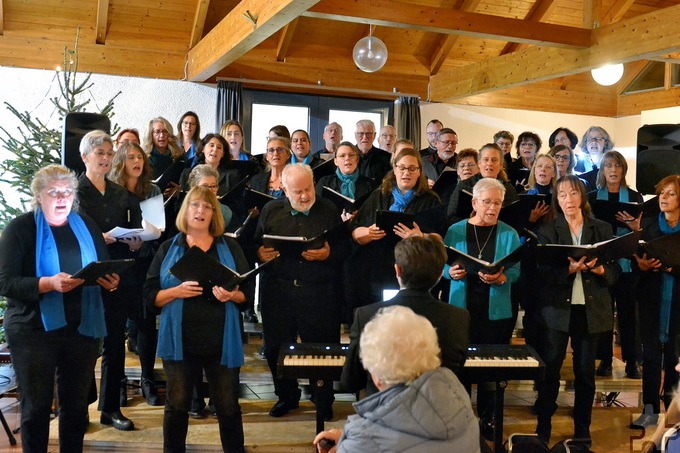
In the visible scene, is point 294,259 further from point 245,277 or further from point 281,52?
point 281,52

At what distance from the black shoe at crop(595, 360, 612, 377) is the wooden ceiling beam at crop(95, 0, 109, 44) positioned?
621cm

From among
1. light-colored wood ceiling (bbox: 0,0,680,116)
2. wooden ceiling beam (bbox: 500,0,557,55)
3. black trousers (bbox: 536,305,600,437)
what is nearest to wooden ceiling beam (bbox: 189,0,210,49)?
light-colored wood ceiling (bbox: 0,0,680,116)

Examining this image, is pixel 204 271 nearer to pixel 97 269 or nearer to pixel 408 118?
pixel 97 269

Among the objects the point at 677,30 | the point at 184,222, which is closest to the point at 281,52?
the point at 677,30

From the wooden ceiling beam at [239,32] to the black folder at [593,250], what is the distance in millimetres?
2358

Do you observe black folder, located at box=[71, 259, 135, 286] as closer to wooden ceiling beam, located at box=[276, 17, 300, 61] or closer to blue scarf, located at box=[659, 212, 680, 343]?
blue scarf, located at box=[659, 212, 680, 343]

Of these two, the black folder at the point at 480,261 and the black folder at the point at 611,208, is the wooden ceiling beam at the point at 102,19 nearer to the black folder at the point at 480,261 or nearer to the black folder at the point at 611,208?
the black folder at the point at 611,208

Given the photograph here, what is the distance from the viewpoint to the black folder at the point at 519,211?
412cm

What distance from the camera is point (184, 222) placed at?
129 inches

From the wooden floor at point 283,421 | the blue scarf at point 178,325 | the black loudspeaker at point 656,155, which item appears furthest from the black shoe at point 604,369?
the blue scarf at point 178,325

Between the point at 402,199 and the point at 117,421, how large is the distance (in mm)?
2003

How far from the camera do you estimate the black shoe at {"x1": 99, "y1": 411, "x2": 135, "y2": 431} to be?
3.88m

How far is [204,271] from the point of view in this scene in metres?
3.10

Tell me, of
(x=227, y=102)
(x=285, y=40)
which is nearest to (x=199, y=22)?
(x=227, y=102)
